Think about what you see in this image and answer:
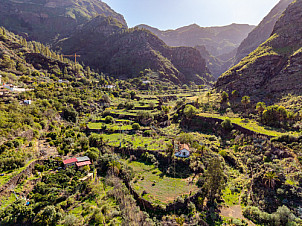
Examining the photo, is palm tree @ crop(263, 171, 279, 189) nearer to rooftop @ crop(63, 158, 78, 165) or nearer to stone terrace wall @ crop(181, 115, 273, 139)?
stone terrace wall @ crop(181, 115, 273, 139)

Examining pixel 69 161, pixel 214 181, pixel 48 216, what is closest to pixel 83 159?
pixel 69 161

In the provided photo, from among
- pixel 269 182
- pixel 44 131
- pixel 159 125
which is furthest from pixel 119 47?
pixel 269 182

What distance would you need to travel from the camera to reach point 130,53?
148 metres

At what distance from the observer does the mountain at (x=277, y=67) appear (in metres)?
50.1

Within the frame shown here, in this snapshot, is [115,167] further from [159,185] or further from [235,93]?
[235,93]

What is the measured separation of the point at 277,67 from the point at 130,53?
120 metres

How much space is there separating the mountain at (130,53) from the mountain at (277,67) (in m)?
76.3

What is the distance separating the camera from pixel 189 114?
5306 cm

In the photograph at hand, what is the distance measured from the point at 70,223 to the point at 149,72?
121 m

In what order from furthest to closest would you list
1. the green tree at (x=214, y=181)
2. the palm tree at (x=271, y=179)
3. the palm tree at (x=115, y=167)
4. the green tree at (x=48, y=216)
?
the palm tree at (x=115, y=167)
the palm tree at (x=271, y=179)
the green tree at (x=214, y=181)
the green tree at (x=48, y=216)

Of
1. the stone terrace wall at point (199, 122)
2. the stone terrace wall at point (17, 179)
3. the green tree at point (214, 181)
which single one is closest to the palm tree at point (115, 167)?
the stone terrace wall at point (17, 179)

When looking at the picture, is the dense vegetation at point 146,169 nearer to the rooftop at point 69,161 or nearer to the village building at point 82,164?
the village building at point 82,164

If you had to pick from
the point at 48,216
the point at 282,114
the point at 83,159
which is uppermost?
the point at 282,114

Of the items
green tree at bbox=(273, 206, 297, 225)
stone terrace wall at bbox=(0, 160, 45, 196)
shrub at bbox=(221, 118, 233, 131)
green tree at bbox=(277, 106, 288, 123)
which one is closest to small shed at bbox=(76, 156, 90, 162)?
stone terrace wall at bbox=(0, 160, 45, 196)
